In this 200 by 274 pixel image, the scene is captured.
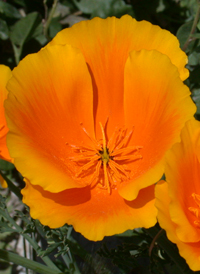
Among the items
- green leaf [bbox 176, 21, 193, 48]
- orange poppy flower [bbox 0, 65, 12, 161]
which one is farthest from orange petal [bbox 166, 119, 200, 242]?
green leaf [bbox 176, 21, 193, 48]

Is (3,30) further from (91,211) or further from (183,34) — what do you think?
(91,211)

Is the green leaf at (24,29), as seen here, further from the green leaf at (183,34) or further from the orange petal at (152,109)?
the orange petal at (152,109)

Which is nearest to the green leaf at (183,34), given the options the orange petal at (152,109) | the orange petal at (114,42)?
the orange petal at (114,42)

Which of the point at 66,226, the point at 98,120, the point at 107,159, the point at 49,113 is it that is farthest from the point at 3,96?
the point at 66,226

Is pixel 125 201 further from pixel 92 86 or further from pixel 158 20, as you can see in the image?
pixel 158 20

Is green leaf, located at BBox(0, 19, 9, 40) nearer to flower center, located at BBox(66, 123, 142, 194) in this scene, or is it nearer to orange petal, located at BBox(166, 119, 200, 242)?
flower center, located at BBox(66, 123, 142, 194)

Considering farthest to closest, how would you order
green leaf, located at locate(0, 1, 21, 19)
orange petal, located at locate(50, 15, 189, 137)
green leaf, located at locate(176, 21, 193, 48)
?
1. green leaf, located at locate(0, 1, 21, 19)
2. green leaf, located at locate(176, 21, 193, 48)
3. orange petal, located at locate(50, 15, 189, 137)

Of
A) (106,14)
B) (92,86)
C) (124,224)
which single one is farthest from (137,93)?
(106,14)
